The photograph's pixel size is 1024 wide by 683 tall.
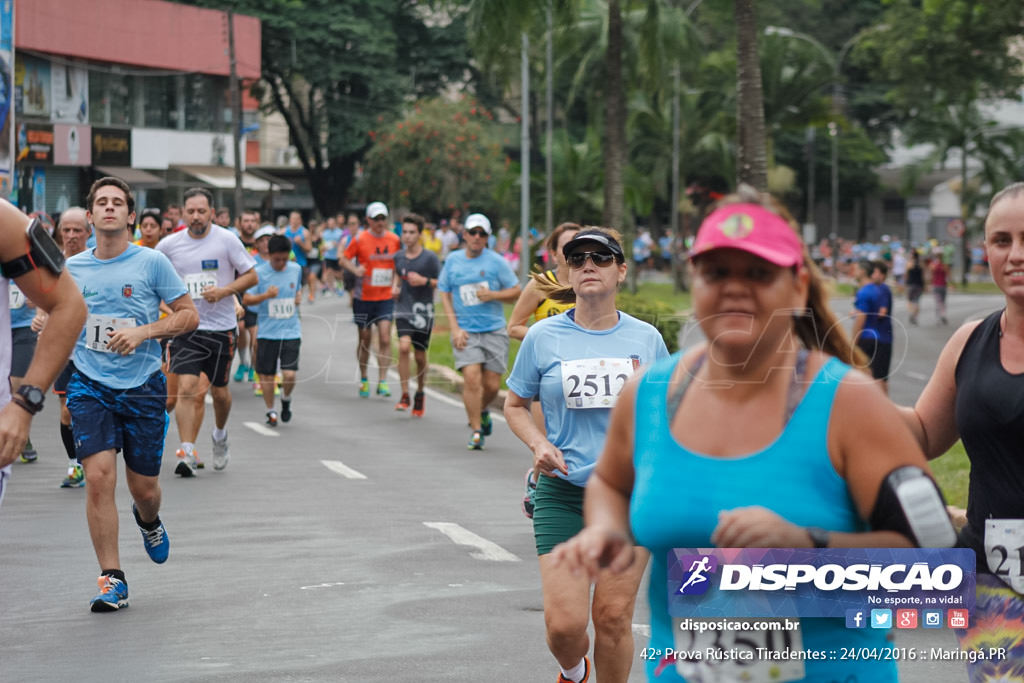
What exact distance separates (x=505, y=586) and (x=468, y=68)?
194 ft

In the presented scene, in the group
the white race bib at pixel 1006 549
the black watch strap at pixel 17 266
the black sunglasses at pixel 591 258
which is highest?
the black watch strap at pixel 17 266

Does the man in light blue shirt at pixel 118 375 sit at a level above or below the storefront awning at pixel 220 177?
below

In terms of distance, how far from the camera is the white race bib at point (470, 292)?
15.4 meters

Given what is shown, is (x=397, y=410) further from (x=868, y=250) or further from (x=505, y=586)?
(x=868, y=250)

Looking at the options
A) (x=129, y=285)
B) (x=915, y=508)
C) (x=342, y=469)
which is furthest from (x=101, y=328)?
(x=915, y=508)

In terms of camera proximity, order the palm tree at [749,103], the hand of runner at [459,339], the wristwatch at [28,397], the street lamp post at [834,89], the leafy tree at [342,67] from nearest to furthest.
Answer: the wristwatch at [28,397] → the hand of runner at [459,339] → the palm tree at [749,103] → the street lamp post at [834,89] → the leafy tree at [342,67]

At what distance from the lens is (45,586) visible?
8.41m

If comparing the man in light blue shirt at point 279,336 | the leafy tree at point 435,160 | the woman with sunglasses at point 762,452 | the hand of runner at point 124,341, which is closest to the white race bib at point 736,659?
the woman with sunglasses at point 762,452

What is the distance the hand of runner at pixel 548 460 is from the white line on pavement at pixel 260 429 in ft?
33.1

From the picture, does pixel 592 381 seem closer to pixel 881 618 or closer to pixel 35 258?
pixel 35 258

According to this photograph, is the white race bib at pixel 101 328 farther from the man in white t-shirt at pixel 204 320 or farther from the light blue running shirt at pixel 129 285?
the man in white t-shirt at pixel 204 320

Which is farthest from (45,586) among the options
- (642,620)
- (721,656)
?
(721,656)

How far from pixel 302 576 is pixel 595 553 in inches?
226

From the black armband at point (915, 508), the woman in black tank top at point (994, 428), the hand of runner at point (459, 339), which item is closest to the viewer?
the black armband at point (915, 508)
